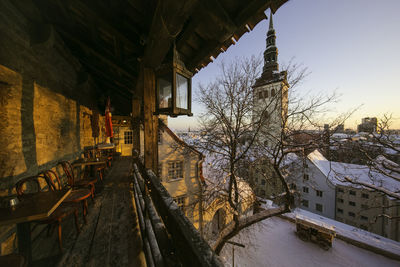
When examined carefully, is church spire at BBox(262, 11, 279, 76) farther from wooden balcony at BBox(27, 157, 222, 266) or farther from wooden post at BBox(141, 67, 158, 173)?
wooden balcony at BBox(27, 157, 222, 266)

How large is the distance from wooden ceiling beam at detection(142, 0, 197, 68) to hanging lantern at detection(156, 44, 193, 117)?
253 millimetres

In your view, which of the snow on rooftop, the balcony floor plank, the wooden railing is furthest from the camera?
the snow on rooftop

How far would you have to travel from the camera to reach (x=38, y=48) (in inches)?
117

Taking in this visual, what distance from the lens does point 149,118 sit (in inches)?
116

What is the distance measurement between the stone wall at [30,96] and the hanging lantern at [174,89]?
2.41m

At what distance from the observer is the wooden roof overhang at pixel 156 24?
174cm

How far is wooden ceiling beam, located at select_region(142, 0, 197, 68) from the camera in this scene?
58.1 inches

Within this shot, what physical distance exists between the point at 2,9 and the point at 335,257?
1735 cm

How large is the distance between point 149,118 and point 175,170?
7917 millimetres

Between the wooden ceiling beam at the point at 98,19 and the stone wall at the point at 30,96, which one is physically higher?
the wooden ceiling beam at the point at 98,19

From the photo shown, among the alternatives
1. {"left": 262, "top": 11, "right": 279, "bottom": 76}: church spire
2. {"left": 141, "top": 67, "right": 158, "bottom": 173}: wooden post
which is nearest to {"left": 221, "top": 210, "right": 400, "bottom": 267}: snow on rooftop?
{"left": 141, "top": 67, "right": 158, "bottom": 173}: wooden post

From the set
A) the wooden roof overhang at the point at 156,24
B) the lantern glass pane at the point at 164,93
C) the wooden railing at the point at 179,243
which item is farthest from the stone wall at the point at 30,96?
the wooden railing at the point at 179,243

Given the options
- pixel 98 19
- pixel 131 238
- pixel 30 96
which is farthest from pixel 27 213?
pixel 98 19

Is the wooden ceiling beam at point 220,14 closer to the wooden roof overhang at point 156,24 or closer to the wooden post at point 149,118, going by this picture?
the wooden roof overhang at point 156,24
